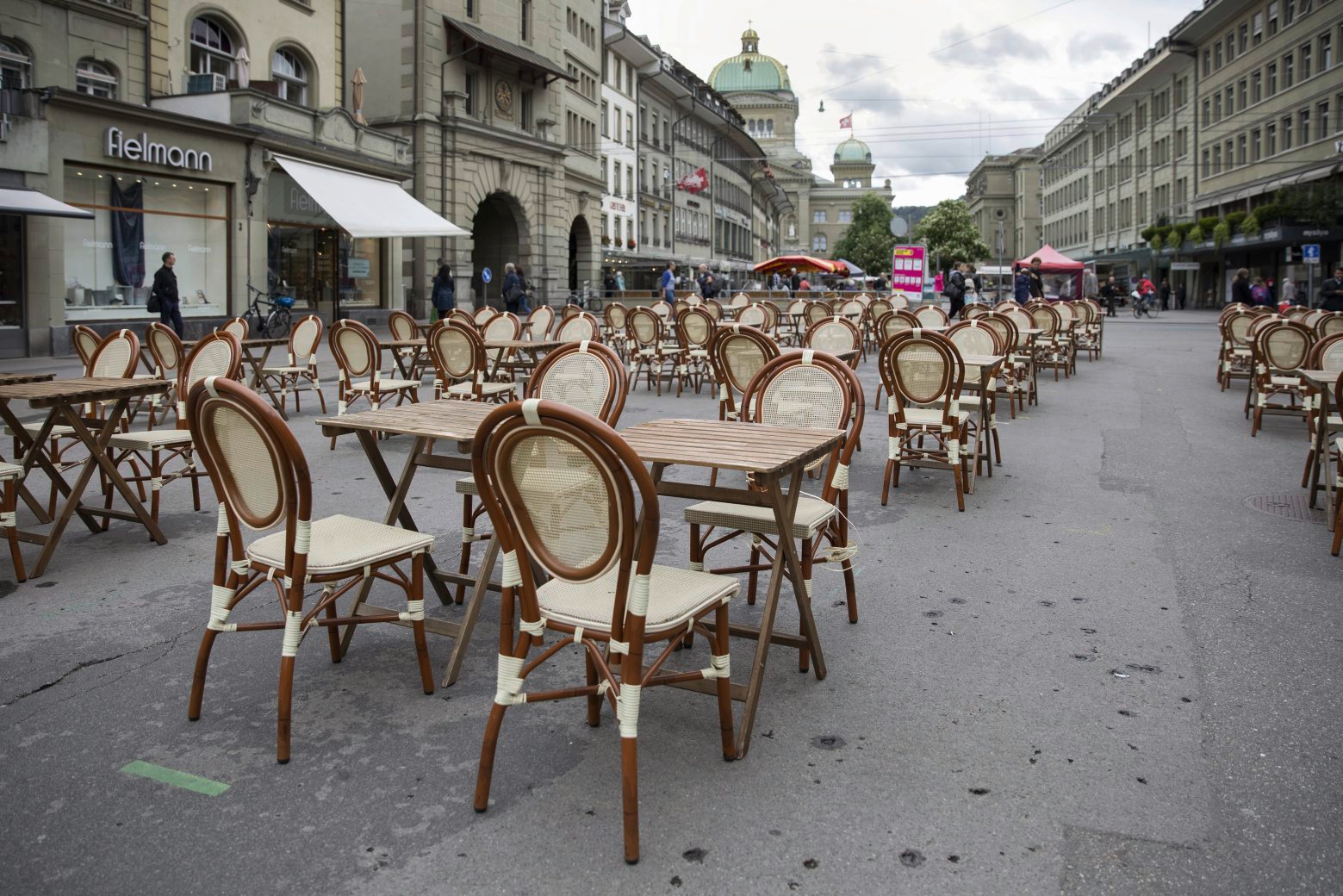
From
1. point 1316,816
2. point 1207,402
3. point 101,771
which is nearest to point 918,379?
point 1316,816

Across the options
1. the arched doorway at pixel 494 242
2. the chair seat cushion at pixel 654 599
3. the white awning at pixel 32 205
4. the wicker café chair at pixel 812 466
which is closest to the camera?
the chair seat cushion at pixel 654 599

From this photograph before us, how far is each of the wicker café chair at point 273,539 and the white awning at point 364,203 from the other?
794 inches

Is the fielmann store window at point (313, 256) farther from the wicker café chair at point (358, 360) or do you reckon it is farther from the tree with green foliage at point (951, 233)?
the tree with green foliage at point (951, 233)

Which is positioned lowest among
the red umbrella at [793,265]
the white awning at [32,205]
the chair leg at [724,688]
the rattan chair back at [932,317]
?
the chair leg at [724,688]

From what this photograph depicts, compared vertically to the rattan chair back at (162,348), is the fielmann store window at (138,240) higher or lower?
higher

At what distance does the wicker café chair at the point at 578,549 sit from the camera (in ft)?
9.32

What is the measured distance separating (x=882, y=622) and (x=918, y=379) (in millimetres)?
3188

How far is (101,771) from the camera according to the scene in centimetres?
336

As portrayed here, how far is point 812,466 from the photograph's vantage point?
4.38 meters

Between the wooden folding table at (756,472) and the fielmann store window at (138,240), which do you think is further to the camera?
the fielmann store window at (138,240)

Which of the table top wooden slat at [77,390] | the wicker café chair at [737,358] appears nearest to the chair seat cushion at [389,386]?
the wicker café chair at [737,358]

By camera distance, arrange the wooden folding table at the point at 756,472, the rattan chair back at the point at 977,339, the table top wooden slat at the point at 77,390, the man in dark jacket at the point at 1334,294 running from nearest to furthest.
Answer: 1. the wooden folding table at the point at 756,472
2. the table top wooden slat at the point at 77,390
3. the rattan chair back at the point at 977,339
4. the man in dark jacket at the point at 1334,294

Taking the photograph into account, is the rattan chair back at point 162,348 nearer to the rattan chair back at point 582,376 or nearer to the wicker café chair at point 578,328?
the wicker café chair at point 578,328

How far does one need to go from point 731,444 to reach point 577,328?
30.6ft
